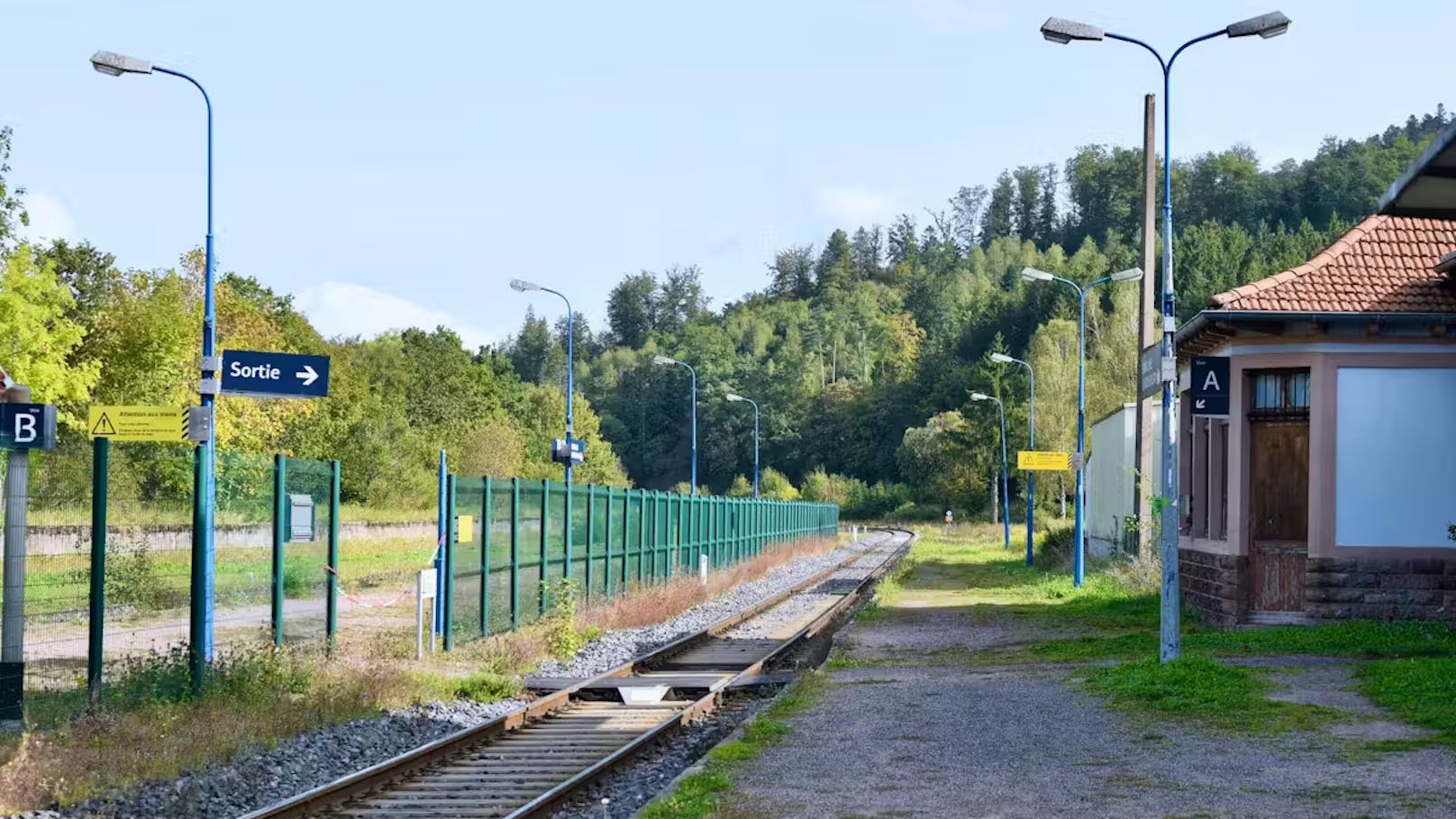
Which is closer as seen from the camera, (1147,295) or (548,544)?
(548,544)

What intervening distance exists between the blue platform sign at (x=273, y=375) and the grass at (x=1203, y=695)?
8820mm

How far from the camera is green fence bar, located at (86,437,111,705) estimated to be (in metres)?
12.8

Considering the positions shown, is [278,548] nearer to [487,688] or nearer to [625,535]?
[487,688]

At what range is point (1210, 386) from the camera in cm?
1878

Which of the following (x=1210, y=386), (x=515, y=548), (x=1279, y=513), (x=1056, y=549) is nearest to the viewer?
(x=1210, y=386)

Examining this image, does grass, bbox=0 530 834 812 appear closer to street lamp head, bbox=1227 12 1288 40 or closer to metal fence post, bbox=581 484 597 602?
metal fence post, bbox=581 484 597 602

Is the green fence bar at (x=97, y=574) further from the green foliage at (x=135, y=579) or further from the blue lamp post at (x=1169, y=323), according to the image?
the blue lamp post at (x=1169, y=323)

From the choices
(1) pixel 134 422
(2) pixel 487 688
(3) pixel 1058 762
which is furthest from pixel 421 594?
(3) pixel 1058 762

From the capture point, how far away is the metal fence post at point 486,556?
21156 millimetres

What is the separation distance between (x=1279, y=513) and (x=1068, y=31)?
8680 mm

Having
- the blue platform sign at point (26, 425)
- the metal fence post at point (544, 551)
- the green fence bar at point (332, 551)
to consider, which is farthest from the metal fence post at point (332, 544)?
the metal fence post at point (544, 551)

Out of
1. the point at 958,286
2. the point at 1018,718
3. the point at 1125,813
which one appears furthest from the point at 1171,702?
the point at 958,286

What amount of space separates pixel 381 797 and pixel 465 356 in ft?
345

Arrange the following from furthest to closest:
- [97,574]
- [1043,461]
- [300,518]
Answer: [1043,461]
[300,518]
[97,574]
